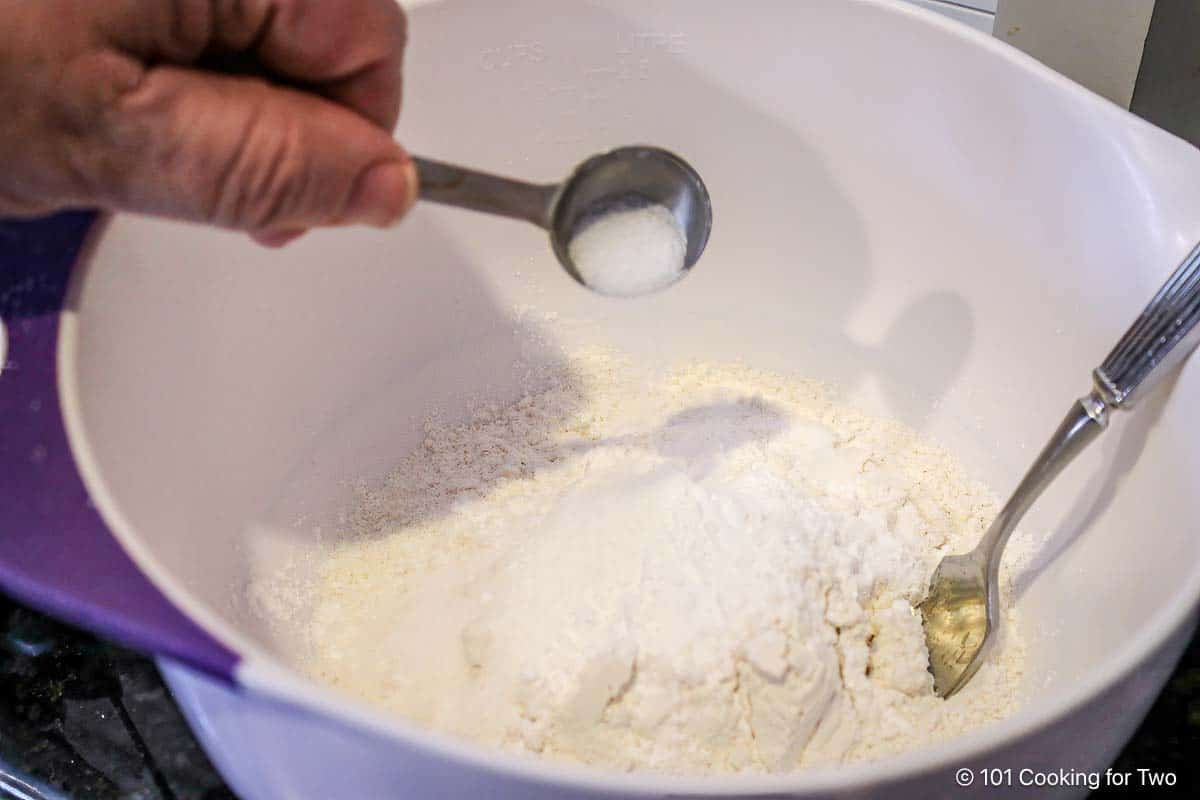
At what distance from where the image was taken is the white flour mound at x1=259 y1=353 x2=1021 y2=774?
2.26ft

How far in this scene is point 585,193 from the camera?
2.47 feet

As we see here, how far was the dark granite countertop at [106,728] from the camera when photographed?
685 mm

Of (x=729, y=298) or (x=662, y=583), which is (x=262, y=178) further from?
(x=729, y=298)

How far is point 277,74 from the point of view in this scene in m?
0.67

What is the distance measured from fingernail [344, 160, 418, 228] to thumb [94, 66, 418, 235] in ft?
0.04

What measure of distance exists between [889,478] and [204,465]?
1.81 feet

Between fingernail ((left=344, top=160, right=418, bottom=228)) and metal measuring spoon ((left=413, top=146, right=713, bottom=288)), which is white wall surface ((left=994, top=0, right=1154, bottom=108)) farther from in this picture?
fingernail ((left=344, top=160, right=418, bottom=228))

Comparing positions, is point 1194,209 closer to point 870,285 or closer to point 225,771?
point 870,285

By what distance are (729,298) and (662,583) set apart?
0.37m

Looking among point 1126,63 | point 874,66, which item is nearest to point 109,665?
point 874,66

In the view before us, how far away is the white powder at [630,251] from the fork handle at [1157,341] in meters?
0.31

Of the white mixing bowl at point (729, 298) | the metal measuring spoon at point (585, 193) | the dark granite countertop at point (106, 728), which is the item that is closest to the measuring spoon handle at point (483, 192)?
the metal measuring spoon at point (585, 193)

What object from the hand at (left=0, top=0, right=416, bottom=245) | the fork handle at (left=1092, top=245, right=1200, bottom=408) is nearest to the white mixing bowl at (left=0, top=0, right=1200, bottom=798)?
the fork handle at (left=1092, top=245, right=1200, bottom=408)

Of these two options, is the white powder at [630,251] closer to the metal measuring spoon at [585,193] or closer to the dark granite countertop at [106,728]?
the metal measuring spoon at [585,193]
